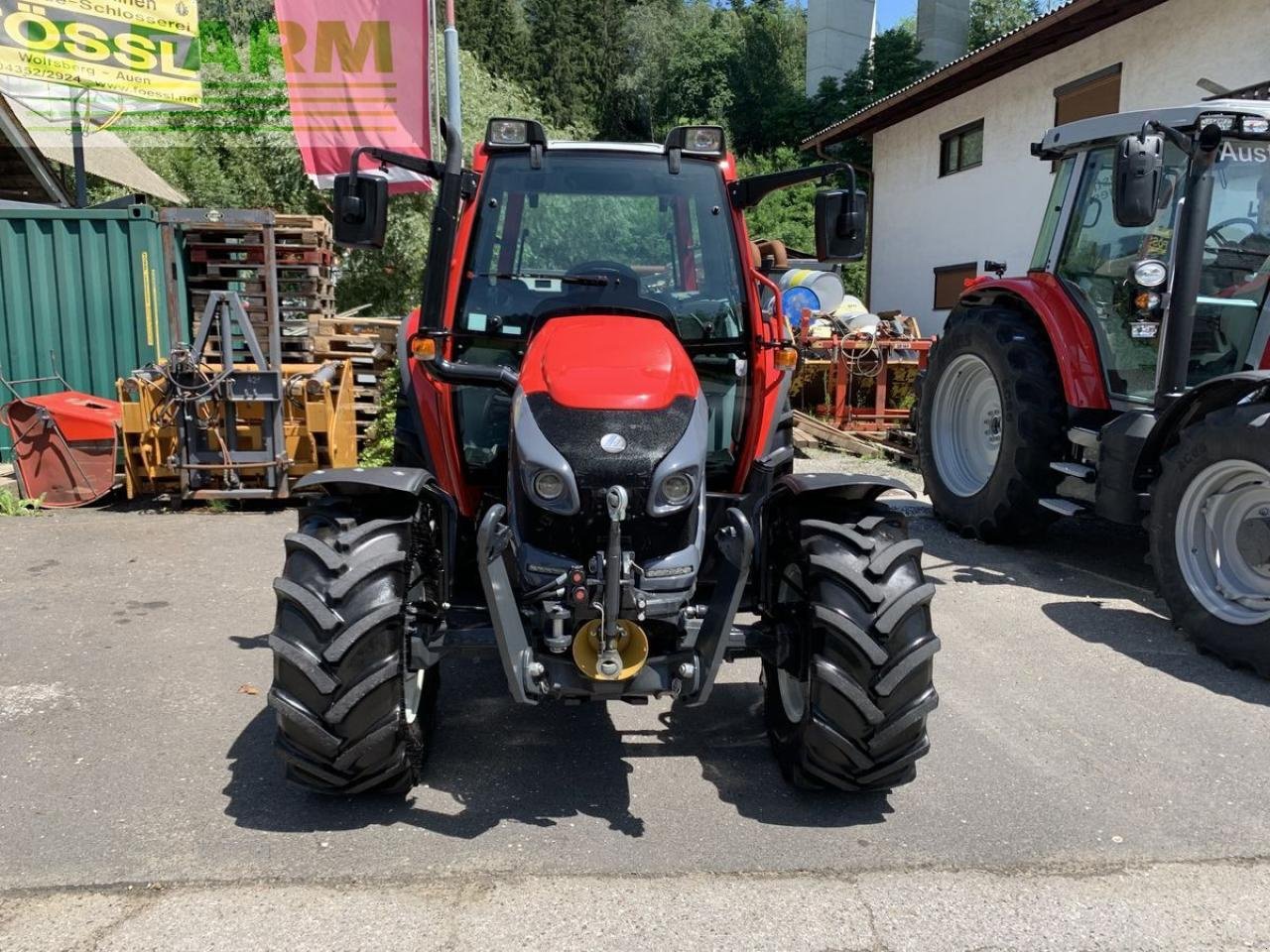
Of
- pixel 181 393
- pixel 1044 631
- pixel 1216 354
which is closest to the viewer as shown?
pixel 1044 631

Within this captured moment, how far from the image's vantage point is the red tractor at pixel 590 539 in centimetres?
294

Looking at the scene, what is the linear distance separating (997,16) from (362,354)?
127 feet

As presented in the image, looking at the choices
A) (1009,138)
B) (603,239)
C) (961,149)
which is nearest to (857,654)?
(603,239)

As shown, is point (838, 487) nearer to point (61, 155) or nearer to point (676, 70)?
point (61, 155)

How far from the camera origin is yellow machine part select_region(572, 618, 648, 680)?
2887 millimetres

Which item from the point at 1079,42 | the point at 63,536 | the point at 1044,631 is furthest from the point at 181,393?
the point at 1079,42

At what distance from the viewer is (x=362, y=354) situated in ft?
28.7

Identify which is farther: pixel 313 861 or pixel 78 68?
pixel 78 68

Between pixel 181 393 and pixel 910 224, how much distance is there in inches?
523

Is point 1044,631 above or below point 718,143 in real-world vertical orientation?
below

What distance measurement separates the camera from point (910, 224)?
17.5 metres

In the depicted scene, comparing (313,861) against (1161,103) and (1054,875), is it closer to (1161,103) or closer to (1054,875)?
(1054,875)

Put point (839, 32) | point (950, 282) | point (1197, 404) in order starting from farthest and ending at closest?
point (839, 32), point (950, 282), point (1197, 404)

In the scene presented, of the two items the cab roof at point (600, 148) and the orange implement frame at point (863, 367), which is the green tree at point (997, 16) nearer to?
the orange implement frame at point (863, 367)
